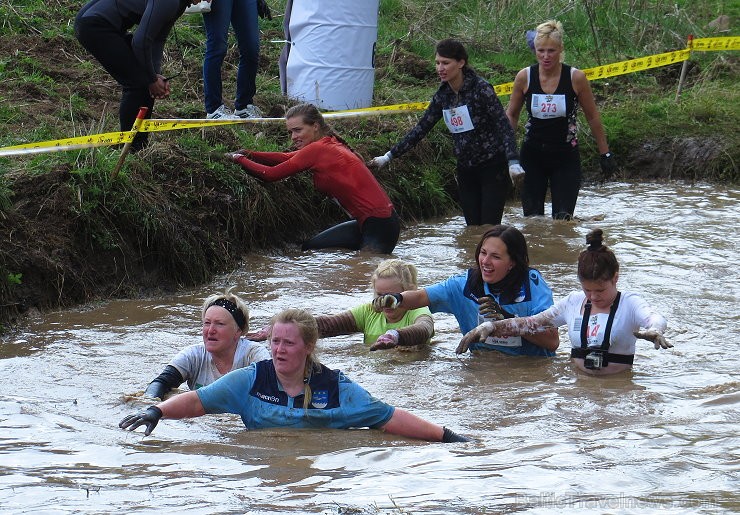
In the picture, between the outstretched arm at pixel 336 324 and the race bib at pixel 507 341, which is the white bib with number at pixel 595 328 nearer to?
the race bib at pixel 507 341

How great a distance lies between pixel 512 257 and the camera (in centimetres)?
701

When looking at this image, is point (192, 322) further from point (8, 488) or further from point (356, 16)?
point (356, 16)

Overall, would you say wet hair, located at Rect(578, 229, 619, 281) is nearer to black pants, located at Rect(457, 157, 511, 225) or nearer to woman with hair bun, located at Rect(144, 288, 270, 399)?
woman with hair bun, located at Rect(144, 288, 270, 399)

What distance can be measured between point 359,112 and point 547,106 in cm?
286

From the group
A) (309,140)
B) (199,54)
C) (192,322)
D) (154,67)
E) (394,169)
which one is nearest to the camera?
(192,322)

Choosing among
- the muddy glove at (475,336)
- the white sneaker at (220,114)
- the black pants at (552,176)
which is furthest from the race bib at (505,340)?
the white sneaker at (220,114)

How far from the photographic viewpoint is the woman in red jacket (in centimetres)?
1012

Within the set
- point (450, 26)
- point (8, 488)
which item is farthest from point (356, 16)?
point (8, 488)

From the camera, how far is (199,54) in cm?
1446

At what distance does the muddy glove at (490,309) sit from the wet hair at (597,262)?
2.01ft

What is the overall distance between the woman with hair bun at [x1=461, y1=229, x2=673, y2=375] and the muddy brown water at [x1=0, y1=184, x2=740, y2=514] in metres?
0.13

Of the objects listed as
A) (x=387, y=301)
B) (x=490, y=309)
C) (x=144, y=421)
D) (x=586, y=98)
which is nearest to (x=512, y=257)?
(x=490, y=309)

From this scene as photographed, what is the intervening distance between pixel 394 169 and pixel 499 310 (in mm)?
5438

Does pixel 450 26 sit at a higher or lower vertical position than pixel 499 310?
higher
